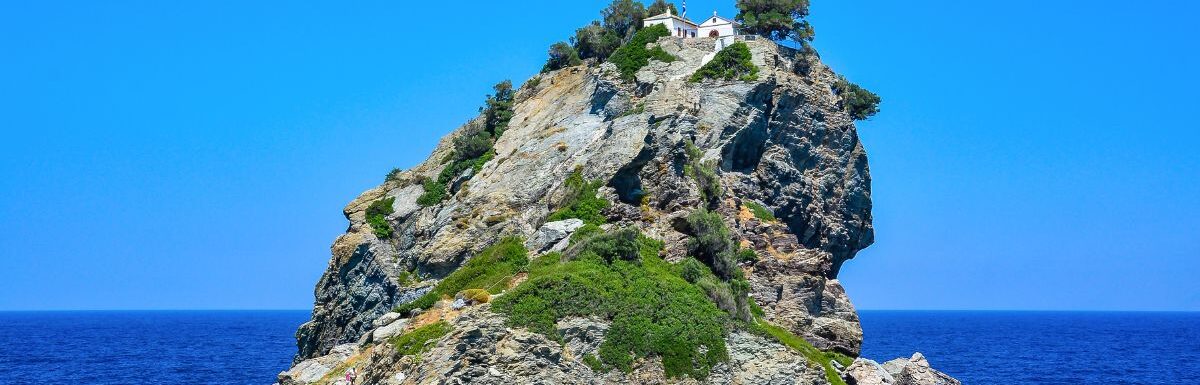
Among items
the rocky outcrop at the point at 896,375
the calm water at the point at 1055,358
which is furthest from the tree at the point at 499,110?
the calm water at the point at 1055,358

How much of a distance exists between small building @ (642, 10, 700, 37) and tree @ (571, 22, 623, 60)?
2.37 metres

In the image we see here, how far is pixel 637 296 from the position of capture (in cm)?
4153

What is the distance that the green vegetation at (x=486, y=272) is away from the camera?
43875mm

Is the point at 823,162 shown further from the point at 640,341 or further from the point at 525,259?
the point at 640,341

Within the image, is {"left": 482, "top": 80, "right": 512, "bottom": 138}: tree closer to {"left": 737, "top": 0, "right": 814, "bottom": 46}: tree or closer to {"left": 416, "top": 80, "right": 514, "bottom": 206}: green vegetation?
{"left": 416, "top": 80, "right": 514, "bottom": 206}: green vegetation

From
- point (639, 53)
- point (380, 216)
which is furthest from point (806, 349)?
point (380, 216)

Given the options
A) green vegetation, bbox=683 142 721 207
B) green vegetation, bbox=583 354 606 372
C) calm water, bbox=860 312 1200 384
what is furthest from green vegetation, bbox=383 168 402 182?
calm water, bbox=860 312 1200 384

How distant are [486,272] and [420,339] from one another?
8963mm

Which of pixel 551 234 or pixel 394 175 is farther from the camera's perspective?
pixel 394 175

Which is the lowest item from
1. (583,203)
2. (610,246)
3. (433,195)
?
(610,246)

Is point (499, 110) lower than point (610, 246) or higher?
higher

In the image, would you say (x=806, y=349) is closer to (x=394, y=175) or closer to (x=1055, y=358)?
(x=394, y=175)

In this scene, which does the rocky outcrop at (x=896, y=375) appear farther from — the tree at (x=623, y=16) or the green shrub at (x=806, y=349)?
the tree at (x=623, y=16)

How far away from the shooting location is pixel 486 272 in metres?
46.4
